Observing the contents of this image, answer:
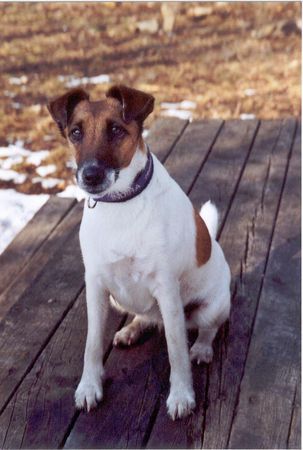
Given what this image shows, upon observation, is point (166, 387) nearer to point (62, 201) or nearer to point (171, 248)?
point (171, 248)

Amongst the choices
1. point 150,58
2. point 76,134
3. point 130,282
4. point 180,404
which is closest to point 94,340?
point 130,282

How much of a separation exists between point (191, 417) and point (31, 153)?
416 cm

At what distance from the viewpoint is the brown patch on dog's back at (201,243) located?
3.02 metres

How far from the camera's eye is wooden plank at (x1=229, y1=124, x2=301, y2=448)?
9.02ft

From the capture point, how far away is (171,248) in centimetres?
278

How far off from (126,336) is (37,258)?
1115 millimetres

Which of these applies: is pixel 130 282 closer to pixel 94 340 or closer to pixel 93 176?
pixel 94 340

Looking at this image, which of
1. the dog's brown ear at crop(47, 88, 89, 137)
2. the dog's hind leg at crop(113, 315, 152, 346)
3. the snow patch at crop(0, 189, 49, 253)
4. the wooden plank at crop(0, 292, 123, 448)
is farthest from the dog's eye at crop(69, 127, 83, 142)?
the snow patch at crop(0, 189, 49, 253)

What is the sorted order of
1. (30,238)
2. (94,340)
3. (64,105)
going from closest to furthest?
(64,105), (94,340), (30,238)

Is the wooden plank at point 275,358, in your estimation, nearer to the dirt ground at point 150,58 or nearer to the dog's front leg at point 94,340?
the dog's front leg at point 94,340

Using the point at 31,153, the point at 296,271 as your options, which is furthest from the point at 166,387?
the point at 31,153

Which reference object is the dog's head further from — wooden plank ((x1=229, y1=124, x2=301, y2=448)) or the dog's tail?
wooden plank ((x1=229, y1=124, x2=301, y2=448))

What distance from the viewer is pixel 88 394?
290 cm

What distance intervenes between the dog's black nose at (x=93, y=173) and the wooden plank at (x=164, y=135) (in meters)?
2.66
